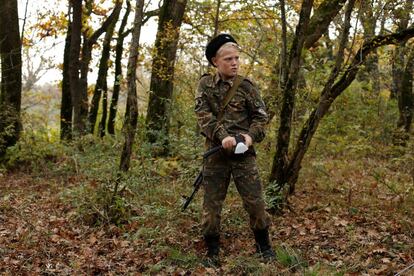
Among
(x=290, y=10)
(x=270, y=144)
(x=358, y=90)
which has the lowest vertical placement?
(x=270, y=144)

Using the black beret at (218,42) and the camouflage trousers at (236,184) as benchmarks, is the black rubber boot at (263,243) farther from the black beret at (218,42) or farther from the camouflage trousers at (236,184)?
the black beret at (218,42)

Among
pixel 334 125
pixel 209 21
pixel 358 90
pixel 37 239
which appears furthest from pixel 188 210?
pixel 358 90

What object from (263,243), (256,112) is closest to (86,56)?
(256,112)

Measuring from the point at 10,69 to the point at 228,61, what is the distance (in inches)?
374

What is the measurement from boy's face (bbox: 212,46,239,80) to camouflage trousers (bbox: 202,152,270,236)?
88 centimetres

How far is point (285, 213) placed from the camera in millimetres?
7215

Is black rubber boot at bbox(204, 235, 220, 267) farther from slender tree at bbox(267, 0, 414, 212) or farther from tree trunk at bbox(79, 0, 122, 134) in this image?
tree trunk at bbox(79, 0, 122, 134)

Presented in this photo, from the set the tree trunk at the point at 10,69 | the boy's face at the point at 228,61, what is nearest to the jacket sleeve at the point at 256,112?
the boy's face at the point at 228,61

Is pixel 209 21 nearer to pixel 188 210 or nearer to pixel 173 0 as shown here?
pixel 173 0

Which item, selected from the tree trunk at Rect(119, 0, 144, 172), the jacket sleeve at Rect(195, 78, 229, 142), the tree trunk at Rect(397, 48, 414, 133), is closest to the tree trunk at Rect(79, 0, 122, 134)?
the tree trunk at Rect(397, 48, 414, 133)

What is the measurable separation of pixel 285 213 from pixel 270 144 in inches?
102

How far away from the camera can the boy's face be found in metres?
5.42

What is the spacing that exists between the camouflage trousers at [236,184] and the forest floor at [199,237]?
1.26 ft

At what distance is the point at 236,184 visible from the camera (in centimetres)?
554
